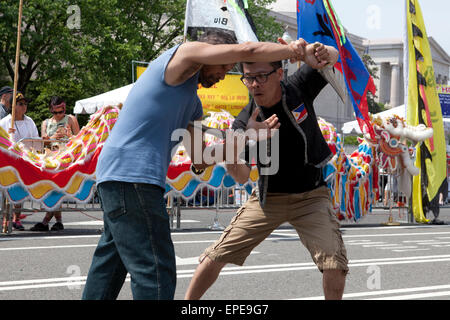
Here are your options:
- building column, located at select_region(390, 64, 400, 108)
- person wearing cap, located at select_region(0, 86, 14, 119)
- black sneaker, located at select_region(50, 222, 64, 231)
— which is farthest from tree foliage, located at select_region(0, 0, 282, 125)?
building column, located at select_region(390, 64, 400, 108)

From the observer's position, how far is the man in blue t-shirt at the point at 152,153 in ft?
10.3

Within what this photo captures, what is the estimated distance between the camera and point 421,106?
14695mm

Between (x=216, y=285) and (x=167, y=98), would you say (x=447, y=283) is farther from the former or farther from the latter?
(x=167, y=98)

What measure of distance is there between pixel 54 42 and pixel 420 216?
17.7 m

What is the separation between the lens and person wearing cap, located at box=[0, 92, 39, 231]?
10234 millimetres

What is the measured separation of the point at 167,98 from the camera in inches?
126

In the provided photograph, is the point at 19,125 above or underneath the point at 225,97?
underneath

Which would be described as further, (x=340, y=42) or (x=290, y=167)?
(x=340, y=42)

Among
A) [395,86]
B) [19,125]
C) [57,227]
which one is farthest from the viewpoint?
[395,86]

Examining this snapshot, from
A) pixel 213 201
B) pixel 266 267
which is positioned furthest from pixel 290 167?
pixel 213 201

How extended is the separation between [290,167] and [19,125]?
7.01 meters

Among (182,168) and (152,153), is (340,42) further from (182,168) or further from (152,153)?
(182,168)

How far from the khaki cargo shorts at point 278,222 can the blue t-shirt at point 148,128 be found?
4.17ft

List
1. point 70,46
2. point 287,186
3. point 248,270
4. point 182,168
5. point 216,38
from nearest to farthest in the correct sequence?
point 216,38 < point 287,186 < point 248,270 < point 182,168 < point 70,46
